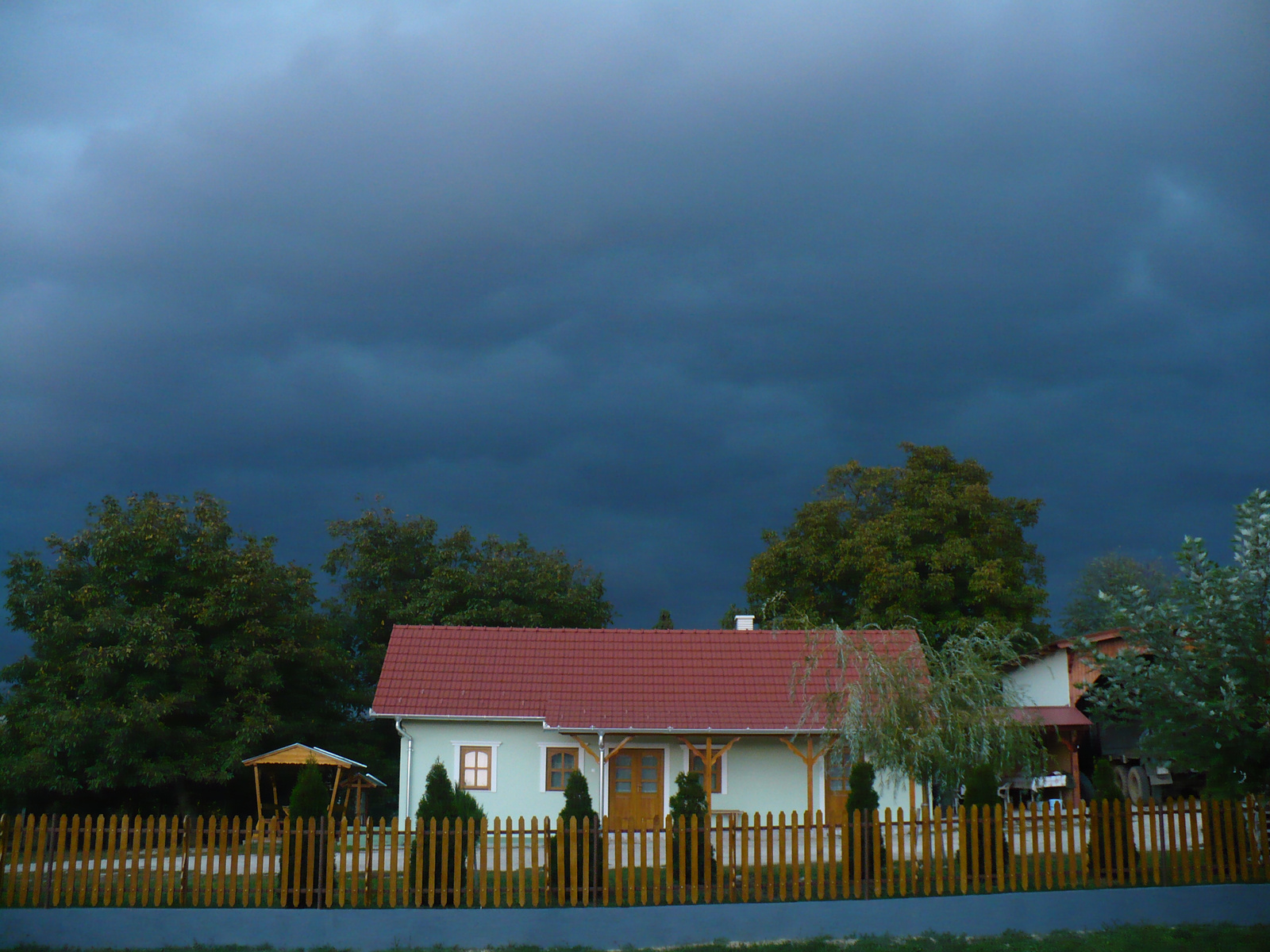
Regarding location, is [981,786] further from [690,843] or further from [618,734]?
[618,734]

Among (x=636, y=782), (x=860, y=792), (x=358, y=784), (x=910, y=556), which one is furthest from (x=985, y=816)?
(x=910, y=556)

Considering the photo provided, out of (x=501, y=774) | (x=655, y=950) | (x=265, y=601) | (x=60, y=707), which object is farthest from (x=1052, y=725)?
(x=60, y=707)

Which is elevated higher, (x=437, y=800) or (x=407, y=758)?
(x=407, y=758)

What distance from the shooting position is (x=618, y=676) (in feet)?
75.0

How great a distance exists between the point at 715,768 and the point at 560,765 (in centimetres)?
312

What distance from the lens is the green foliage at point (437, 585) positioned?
1255 inches

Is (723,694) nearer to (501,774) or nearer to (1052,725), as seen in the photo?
(501,774)

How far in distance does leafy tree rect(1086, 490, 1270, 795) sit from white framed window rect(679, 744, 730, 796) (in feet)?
35.0

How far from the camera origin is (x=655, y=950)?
11016mm

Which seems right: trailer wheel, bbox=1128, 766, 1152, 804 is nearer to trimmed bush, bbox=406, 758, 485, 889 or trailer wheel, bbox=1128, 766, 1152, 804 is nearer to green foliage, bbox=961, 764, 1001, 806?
green foliage, bbox=961, 764, 1001, 806

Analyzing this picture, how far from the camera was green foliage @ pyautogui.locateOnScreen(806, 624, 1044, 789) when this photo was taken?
15.8 meters

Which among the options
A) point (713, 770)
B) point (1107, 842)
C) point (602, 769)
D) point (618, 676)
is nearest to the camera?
point (1107, 842)

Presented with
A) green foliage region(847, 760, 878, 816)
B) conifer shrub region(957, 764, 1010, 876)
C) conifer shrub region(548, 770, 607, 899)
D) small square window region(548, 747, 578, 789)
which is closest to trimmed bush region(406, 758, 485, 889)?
conifer shrub region(548, 770, 607, 899)

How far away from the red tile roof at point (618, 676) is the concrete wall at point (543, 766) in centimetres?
54
